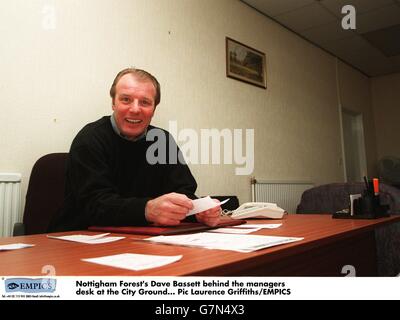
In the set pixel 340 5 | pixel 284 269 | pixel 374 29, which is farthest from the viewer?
pixel 374 29

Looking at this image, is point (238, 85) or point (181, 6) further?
point (238, 85)

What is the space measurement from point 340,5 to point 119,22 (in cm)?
217

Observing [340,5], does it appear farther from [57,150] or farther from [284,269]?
[284,269]

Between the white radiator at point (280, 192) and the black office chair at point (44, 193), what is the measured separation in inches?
69.3

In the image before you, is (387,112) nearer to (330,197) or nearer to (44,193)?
(330,197)

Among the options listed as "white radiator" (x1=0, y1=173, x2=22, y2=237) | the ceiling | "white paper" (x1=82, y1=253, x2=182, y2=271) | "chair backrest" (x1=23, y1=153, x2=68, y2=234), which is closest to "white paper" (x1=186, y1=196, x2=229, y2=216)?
"white paper" (x1=82, y1=253, x2=182, y2=271)

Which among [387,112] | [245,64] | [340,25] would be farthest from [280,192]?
[387,112]

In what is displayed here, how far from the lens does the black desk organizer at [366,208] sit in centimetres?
119

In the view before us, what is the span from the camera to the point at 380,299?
0.57 metres

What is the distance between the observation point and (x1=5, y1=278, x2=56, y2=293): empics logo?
47 cm

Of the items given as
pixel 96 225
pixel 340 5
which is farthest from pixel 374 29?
pixel 96 225

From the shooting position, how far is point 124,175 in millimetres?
1330

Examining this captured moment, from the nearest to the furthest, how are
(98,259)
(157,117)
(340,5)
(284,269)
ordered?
(98,259) → (284,269) → (157,117) → (340,5)

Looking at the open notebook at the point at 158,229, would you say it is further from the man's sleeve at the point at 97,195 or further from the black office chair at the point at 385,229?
the black office chair at the point at 385,229
